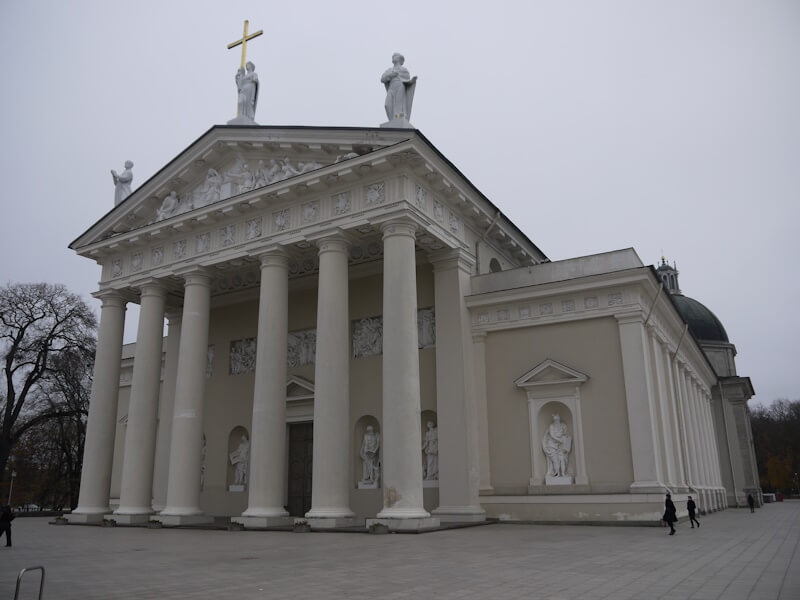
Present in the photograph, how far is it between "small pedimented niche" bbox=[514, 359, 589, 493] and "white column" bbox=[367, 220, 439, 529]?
13.4ft

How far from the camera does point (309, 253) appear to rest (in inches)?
789

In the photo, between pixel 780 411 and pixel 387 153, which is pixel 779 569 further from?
pixel 780 411

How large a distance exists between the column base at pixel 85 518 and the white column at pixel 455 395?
1106 cm

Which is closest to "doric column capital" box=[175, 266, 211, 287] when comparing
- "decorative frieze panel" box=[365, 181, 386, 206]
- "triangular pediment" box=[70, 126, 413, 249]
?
"triangular pediment" box=[70, 126, 413, 249]

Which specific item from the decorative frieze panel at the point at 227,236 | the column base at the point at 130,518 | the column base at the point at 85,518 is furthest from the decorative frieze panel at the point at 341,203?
the column base at the point at 85,518

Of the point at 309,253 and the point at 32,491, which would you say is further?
the point at 32,491

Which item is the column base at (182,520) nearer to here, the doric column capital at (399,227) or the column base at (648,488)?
the doric column capital at (399,227)

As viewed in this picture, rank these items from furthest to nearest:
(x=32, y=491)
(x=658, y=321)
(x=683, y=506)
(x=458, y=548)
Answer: (x=32, y=491), (x=658, y=321), (x=683, y=506), (x=458, y=548)

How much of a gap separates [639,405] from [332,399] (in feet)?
26.3

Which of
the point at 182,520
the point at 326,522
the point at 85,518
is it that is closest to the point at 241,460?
the point at 182,520

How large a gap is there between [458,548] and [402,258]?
783cm

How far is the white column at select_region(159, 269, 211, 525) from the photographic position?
19.2m

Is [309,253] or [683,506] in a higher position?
[309,253]

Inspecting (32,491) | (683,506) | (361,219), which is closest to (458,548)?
(361,219)
